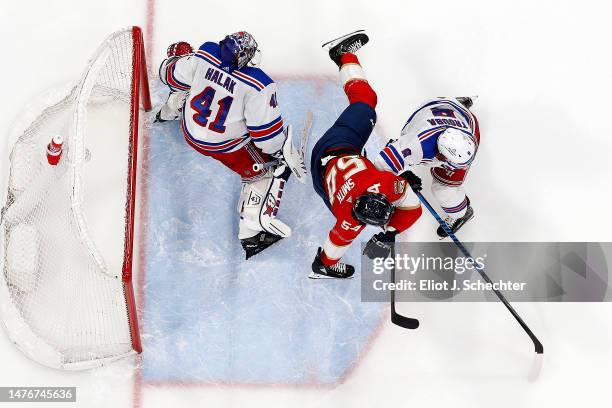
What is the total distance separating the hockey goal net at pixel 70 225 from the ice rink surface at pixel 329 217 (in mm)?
135

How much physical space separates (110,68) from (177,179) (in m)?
0.71

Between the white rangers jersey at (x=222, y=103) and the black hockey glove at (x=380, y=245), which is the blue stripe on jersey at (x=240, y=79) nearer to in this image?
the white rangers jersey at (x=222, y=103)

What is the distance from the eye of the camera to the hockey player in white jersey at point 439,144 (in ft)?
11.1

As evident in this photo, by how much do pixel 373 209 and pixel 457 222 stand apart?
1.19 meters

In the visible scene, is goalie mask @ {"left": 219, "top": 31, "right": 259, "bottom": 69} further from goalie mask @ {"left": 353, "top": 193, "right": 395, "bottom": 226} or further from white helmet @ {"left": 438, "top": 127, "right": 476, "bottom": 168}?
white helmet @ {"left": 438, "top": 127, "right": 476, "bottom": 168}

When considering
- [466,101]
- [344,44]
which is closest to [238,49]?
[344,44]

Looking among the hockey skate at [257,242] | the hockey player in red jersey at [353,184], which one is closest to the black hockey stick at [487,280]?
the hockey player in red jersey at [353,184]

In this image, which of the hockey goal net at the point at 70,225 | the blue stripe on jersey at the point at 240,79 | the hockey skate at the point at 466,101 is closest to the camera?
the blue stripe on jersey at the point at 240,79

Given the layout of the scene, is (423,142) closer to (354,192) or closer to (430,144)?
(430,144)

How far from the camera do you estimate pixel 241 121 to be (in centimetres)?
357

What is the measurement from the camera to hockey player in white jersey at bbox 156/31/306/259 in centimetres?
342

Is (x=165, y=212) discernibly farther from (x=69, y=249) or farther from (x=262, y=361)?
(x=262, y=361)

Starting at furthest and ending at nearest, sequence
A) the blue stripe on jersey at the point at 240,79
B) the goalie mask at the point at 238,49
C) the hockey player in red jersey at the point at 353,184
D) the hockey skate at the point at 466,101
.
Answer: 1. the hockey skate at the point at 466,101
2. the blue stripe on jersey at the point at 240,79
3. the goalie mask at the point at 238,49
4. the hockey player in red jersey at the point at 353,184

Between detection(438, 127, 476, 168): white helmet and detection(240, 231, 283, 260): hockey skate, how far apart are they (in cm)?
109
